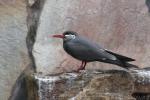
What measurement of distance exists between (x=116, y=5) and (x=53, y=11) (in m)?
0.49

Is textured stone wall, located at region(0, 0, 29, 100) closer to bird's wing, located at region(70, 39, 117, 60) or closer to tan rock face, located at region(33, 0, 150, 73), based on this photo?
tan rock face, located at region(33, 0, 150, 73)

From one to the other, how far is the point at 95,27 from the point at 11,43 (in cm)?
66

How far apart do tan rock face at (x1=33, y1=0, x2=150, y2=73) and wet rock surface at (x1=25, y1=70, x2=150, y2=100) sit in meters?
0.40

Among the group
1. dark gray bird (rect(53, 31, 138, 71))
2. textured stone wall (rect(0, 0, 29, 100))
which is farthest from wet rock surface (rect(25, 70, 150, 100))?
textured stone wall (rect(0, 0, 29, 100))

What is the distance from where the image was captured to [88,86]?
742 centimetres

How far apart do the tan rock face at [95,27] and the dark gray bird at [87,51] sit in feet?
1.10

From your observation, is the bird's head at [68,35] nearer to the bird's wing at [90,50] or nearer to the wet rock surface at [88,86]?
the bird's wing at [90,50]

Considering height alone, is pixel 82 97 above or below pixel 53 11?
below

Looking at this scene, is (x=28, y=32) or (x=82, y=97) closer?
(x=82, y=97)

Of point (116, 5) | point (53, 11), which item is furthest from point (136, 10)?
point (53, 11)

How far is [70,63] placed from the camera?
312 inches

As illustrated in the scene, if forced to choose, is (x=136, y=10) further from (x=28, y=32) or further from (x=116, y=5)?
(x=28, y=32)

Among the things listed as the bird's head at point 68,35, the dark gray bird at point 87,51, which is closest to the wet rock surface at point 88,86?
the dark gray bird at point 87,51

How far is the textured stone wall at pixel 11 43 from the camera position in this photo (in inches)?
309
